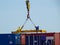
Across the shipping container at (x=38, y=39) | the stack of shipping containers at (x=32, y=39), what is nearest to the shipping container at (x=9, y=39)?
the stack of shipping containers at (x=32, y=39)

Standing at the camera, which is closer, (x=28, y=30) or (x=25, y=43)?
(x=25, y=43)

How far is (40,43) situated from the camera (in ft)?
53.6

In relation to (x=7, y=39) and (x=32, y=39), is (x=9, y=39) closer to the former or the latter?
(x=7, y=39)

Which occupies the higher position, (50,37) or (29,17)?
(29,17)

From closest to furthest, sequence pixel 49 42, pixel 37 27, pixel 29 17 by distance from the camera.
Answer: pixel 49 42 → pixel 29 17 → pixel 37 27

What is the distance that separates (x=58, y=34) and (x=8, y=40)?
4092 millimetres

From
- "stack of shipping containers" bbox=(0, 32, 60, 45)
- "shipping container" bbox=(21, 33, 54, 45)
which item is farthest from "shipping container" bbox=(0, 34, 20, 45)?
"shipping container" bbox=(21, 33, 54, 45)

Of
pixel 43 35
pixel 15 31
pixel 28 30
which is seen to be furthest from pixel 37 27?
pixel 43 35

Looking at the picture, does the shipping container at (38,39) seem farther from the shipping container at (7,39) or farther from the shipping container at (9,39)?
the shipping container at (7,39)

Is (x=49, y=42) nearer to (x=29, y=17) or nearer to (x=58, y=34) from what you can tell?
(x=58, y=34)

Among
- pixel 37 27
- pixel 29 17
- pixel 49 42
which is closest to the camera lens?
pixel 49 42

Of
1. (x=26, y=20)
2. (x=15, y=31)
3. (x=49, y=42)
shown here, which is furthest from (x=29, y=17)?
(x=49, y=42)

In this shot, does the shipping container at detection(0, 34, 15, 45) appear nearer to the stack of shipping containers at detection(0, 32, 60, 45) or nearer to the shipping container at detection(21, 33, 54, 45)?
the stack of shipping containers at detection(0, 32, 60, 45)

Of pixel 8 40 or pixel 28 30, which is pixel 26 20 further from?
pixel 8 40
